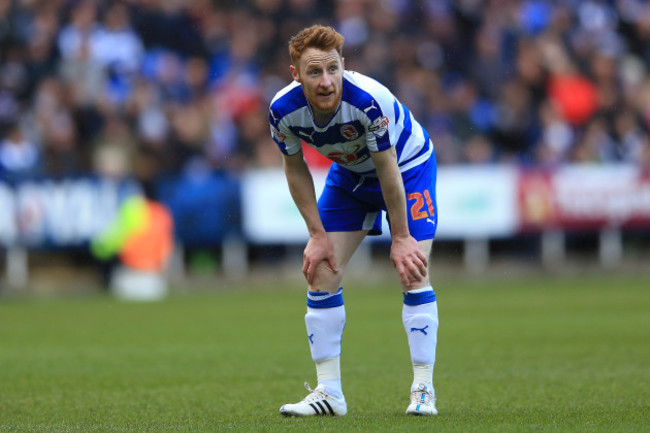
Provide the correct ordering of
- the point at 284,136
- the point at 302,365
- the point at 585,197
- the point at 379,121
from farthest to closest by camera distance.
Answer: the point at 585,197 → the point at 302,365 → the point at 284,136 → the point at 379,121

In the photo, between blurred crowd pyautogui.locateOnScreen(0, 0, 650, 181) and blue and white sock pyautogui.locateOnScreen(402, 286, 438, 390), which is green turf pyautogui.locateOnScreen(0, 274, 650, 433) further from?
blurred crowd pyautogui.locateOnScreen(0, 0, 650, 181)

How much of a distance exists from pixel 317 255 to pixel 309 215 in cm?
23

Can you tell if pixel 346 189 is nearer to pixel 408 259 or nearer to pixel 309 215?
pixel 309 215

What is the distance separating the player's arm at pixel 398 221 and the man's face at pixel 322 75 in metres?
0.39

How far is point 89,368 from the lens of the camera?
27.1 ft

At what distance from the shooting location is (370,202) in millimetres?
6184

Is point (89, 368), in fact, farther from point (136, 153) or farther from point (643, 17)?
point (643, 17)

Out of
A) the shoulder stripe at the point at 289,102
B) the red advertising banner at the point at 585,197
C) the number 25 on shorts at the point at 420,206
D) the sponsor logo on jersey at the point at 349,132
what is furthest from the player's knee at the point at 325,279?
the red advertising banner at the point at 585,197

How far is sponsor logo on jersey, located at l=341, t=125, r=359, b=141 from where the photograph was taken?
5.62 m

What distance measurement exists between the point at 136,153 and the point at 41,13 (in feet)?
11.6

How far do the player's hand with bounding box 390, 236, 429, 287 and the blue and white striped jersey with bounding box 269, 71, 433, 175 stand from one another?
495 mm

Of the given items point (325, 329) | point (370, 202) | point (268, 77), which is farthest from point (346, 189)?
point (268, 77)

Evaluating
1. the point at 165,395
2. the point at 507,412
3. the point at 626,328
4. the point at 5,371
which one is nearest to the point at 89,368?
the point at 5,371

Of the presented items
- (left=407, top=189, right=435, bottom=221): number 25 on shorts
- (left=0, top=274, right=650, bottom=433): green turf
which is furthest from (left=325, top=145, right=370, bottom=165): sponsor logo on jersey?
(left=0, top=274, right=650, bottom=433): green turf
